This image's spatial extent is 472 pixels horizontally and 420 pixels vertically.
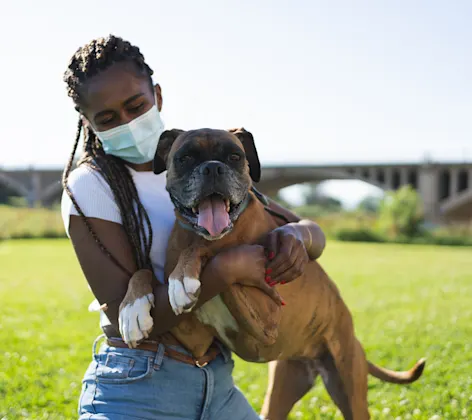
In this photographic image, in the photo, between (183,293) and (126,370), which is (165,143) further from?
(126,370)

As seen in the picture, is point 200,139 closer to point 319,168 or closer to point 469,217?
point 319,168

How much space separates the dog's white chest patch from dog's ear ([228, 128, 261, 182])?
60 centimetres

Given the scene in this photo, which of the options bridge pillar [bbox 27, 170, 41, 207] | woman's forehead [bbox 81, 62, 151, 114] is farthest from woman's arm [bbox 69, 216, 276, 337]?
bridge pillar [bbox 27, 170, 41, 207]

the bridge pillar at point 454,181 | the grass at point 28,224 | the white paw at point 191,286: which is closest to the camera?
the white paw at point 191,286

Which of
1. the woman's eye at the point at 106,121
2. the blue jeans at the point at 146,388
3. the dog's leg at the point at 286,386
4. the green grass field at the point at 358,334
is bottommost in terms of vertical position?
the green grass field at the point at 358,334

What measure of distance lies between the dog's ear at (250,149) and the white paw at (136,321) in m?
0.76

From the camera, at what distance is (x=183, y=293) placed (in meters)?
2.14

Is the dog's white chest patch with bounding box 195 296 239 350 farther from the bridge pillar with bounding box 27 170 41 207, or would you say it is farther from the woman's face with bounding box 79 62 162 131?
the bridge pillar with bounding box 27 170 41 207

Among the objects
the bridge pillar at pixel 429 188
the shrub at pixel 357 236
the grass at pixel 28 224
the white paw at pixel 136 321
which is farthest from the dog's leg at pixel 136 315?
the bridge pillar at pixel 429 188

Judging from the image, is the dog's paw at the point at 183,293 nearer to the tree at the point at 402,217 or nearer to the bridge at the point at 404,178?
the tree at the point at 402,217

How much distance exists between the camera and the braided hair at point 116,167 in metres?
2.56

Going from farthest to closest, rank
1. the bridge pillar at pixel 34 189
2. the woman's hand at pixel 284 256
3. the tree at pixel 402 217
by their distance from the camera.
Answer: the bridge pillar at pixel 34 189
the tree at pixel 402 217
the woman's hand at pixel 284 256

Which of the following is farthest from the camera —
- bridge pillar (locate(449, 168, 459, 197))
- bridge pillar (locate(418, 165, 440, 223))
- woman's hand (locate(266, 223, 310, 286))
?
bridge pillar (locate(449, 168, 459, 197))

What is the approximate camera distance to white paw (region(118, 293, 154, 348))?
2211 millimetres
